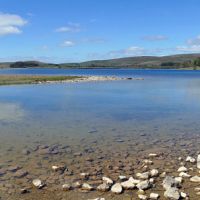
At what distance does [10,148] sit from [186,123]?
13307mm

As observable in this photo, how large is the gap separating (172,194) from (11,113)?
24.0 metres

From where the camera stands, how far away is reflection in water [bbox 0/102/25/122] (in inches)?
1153

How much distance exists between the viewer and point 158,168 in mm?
15016

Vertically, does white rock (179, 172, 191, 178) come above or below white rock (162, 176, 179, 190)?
below

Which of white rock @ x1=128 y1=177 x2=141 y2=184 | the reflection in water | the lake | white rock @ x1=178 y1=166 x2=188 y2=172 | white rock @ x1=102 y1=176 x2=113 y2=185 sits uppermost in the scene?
white rock @ x1=128 y1=177 x2=141 y2=184

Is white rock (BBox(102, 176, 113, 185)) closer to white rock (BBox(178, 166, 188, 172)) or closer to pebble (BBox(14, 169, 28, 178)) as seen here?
white rock (BBox(178, 166, 188, 172))

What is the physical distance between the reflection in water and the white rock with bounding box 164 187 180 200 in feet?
62.5

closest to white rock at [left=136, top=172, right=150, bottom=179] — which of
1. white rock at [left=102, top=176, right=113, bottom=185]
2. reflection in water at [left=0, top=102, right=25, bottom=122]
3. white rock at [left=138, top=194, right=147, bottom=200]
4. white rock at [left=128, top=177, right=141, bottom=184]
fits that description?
white rock at [left=128, top=177, right=141, bottom=184]

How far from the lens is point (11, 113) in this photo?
3328 cm

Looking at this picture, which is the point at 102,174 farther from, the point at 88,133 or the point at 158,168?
the point at 88,133

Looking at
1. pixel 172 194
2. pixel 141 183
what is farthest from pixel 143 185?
pixel 172 194

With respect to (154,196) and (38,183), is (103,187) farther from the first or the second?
(38,183)

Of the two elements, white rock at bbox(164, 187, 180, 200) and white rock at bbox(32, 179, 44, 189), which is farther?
white rock at bbox(32, 179, 44, 189)

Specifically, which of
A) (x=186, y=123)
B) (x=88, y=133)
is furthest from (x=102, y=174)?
(x=186, y=123)
